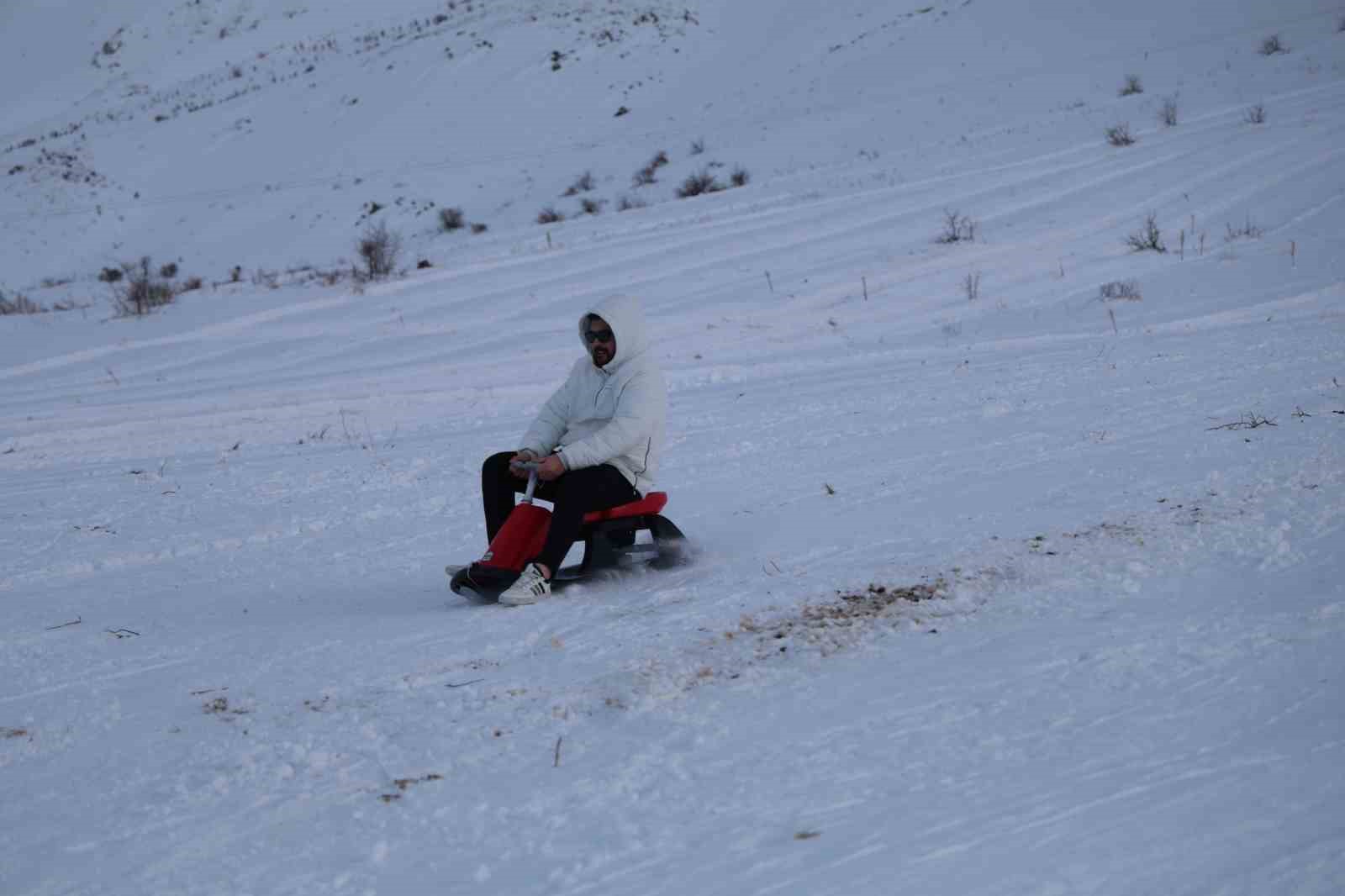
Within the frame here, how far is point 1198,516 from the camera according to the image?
17.8 ft

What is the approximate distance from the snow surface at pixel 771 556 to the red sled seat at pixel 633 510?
0.35 meters

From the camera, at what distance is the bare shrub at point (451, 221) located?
23656mm

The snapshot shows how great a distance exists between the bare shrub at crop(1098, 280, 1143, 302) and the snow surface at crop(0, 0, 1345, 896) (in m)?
0.16

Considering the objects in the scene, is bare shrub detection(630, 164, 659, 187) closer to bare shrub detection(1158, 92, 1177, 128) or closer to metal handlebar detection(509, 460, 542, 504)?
bare shrub detection(1158, 92, 1177, 128)

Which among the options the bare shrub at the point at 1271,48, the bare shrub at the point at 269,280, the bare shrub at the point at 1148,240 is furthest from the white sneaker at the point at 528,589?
the bare shrub at the point at 1271,48

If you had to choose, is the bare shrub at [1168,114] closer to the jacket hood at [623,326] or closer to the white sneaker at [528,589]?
the jacket hood at [623,326]

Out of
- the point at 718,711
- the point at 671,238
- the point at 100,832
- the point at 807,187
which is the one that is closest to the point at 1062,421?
the point at 718,711

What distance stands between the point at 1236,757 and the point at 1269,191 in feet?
42.1

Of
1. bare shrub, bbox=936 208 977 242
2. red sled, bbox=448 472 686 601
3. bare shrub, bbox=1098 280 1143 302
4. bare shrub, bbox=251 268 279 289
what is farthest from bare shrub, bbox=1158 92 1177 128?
red sled, bbox=448 472 686 601

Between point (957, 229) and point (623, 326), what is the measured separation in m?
10.1

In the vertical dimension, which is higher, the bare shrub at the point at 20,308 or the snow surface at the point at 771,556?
the bare shrub at the point at 20,308

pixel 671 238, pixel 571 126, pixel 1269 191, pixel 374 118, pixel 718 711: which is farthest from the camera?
pixel 374 118

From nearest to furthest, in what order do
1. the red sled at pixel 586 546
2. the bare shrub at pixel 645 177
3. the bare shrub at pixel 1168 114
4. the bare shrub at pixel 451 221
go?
the red sled at pixel 586 546 → the bare shrub at pixel 1168 114 → the bare shrub at pixel 451 221 → the bare shrub at pixel 645 177

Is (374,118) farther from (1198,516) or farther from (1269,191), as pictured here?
(1198,516)
